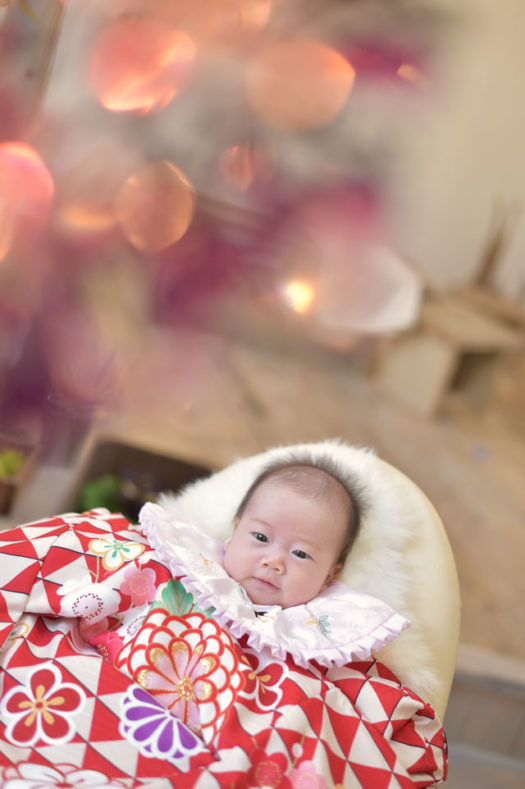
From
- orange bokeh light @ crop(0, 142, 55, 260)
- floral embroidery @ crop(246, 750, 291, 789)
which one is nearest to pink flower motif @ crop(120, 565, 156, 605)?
floral embroidery @ crop(246, 750, 291, 789)

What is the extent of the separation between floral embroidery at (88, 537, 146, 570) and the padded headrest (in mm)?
150

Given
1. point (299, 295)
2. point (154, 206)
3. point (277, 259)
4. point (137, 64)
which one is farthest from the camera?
point (299, 295)

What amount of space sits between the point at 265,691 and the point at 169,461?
0.95 meters

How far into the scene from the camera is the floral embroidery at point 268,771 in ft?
2.28

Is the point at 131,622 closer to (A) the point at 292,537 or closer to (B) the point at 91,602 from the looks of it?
(B) the point at 91,602

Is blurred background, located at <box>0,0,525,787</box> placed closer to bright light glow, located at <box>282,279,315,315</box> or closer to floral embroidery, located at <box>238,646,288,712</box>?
bright light glow, located at <box>282,279,315,315</box>

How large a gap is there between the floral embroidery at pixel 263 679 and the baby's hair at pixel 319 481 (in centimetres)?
19

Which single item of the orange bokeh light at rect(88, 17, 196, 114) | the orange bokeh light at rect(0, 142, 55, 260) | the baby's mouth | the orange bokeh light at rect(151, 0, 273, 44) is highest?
the orange bokeh light at rect(151, 0, 273, 44)

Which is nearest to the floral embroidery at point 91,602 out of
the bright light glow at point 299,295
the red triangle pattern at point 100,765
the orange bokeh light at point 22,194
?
the red triangle pattern at point 100,765

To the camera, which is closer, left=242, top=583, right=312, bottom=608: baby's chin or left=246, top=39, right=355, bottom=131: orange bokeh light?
left=242, top=583, right=312, bottom=608: baby's chin

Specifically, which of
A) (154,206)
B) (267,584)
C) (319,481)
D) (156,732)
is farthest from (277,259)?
(156,732)

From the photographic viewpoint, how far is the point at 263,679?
2.68ft

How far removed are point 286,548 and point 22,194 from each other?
74cm

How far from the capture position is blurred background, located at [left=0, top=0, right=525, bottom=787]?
51.6 inches
